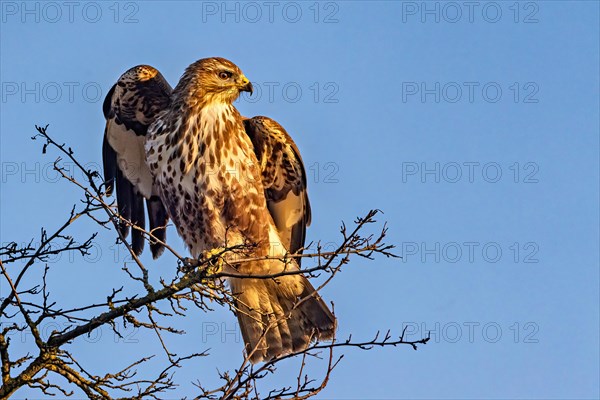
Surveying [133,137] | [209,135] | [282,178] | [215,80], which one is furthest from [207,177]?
[133,137]

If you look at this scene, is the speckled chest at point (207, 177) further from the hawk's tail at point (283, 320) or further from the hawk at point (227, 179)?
the hawk's tail at point (283, 320)

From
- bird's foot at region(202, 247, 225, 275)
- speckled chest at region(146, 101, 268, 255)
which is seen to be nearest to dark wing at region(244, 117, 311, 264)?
speckled chest at region(146, 101, 268, 255)

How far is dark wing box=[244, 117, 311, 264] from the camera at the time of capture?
280 inches

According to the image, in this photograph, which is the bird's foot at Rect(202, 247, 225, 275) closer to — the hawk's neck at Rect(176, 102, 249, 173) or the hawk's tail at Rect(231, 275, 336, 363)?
the hawk's tail at Rect(231, 275, 336, 363)

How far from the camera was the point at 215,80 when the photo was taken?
7281 mm

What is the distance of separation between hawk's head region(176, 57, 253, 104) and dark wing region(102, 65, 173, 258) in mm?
368

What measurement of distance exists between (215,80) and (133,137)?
0.98 m

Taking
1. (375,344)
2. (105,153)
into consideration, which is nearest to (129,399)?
(375,344)

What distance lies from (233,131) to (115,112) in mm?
1286

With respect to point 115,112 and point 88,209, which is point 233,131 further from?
point 88,209

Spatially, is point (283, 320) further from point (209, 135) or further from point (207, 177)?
point (209, 135)

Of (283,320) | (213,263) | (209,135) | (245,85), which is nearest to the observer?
(213,263)

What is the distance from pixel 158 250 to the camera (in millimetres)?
7332

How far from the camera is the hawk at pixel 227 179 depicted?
6.82 m
